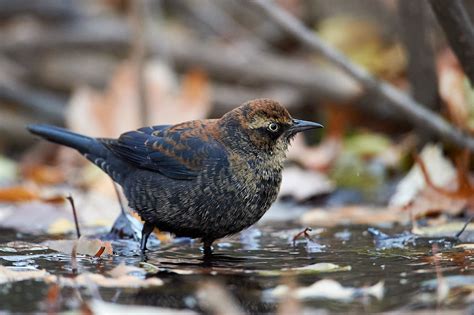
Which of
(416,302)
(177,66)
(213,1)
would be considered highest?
(213,1)

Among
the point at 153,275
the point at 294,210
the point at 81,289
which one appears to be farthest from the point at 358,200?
the point at 81,289

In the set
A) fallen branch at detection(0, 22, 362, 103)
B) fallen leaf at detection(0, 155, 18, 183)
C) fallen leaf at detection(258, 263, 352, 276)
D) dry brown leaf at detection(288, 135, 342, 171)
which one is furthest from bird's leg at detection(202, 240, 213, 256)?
fallen branch at detection(0, 22, 362, 103)

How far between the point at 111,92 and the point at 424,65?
362 cm

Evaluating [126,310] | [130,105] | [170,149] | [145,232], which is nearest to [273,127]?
[170,149]

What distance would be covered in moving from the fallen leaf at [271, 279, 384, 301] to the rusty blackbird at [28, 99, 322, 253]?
57.9 inches

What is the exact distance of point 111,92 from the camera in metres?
9.23

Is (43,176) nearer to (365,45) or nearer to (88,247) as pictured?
(88,247)

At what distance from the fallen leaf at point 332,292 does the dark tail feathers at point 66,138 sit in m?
2.77

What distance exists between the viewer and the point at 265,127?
5.35m

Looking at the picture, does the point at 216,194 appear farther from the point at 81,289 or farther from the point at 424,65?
the point at 424,65

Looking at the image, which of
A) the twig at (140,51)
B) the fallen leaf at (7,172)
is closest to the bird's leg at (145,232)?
the twig at (140,51)

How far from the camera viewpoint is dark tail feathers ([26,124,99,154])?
6000 mm

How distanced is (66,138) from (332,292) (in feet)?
10.1

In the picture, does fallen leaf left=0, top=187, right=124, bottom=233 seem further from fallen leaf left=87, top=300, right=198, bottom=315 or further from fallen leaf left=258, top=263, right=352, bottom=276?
fallen leaf left=87, top=300, right=198, bottom=315
